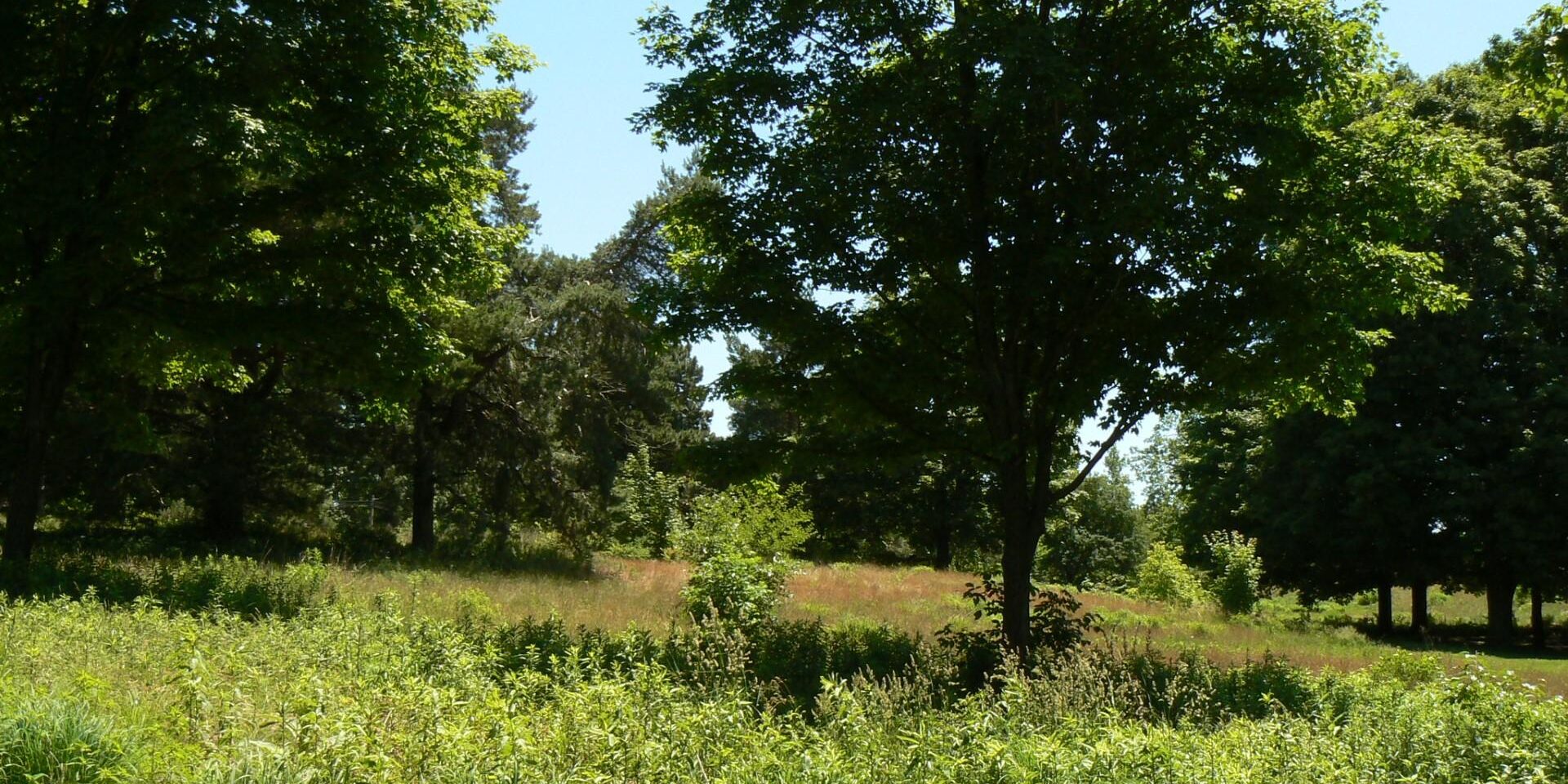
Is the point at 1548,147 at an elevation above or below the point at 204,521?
above

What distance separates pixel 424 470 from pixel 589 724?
21961mm

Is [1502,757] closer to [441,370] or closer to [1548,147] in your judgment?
[441,370]

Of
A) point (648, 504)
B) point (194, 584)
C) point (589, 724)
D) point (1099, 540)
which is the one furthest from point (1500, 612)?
point (194, 584)

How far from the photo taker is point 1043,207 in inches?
439

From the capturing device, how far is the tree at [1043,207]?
10.6 meters

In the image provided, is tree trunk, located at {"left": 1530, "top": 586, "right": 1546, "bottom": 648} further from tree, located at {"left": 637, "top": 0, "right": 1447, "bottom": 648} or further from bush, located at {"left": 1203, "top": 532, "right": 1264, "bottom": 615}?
tree, located at {"left": 637, "top": 0, "right": 1447, "bottom": 648}

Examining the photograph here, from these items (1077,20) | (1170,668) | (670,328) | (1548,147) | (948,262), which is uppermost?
(1548,147)

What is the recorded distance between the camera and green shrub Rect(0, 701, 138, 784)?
17.3 ft

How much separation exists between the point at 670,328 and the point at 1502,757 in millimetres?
8001

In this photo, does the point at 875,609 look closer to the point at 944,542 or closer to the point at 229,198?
the point at 229,198

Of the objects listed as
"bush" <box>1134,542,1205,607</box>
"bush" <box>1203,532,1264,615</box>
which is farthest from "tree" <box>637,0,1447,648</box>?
"bush" <box>1134,542,1205,607</box>

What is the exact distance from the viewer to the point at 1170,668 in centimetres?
1048

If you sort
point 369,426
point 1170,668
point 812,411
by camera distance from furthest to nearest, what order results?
point 369,426
point 812,411
point 1170,668

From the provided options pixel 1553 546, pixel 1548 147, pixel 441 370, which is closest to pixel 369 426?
pixel 441 370
